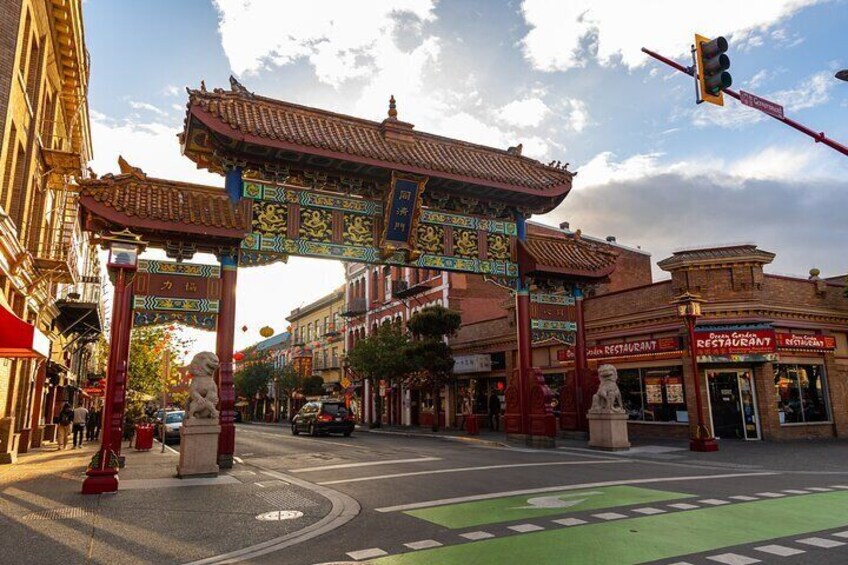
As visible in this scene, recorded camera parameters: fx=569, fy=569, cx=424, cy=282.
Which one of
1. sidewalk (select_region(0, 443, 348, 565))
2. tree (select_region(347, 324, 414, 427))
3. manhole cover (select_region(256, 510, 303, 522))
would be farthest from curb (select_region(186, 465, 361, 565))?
tree (select_region(347, 324, 414, 427))

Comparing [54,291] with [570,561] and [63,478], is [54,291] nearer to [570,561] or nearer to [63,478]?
[63,478]

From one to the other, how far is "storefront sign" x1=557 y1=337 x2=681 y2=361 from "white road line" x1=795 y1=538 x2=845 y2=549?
1569 cm

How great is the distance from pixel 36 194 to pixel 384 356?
18658 millimetres

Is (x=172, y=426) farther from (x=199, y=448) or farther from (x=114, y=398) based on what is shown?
(x=114, y=398)

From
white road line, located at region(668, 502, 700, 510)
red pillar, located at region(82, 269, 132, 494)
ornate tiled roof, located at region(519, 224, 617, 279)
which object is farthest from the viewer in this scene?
ornate tiled roof, located at region(519, 224, 617, 279)

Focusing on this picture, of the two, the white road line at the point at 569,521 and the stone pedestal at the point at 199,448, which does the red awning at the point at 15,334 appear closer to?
the stone pedestal at the point at 199,448

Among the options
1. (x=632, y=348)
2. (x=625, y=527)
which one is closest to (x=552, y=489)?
(x=625, y=527)

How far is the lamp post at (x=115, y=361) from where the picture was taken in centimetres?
973

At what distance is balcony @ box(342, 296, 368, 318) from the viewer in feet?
149

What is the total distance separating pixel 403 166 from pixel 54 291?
49.8 ft

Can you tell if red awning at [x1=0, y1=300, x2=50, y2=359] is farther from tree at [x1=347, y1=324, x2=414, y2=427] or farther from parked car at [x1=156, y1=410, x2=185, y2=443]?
tree at [x1=347, y1=324, x2=414, y2=427]

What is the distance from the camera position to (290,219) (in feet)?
49.8

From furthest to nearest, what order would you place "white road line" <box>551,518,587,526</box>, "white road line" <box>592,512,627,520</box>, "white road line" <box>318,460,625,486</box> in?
"white road line" <box>318,460,625,486</box> → "white road line" <box>592,512,627,520</box> → "white road line" <box>551,518,587,526</box>

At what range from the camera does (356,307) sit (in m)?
45.8
